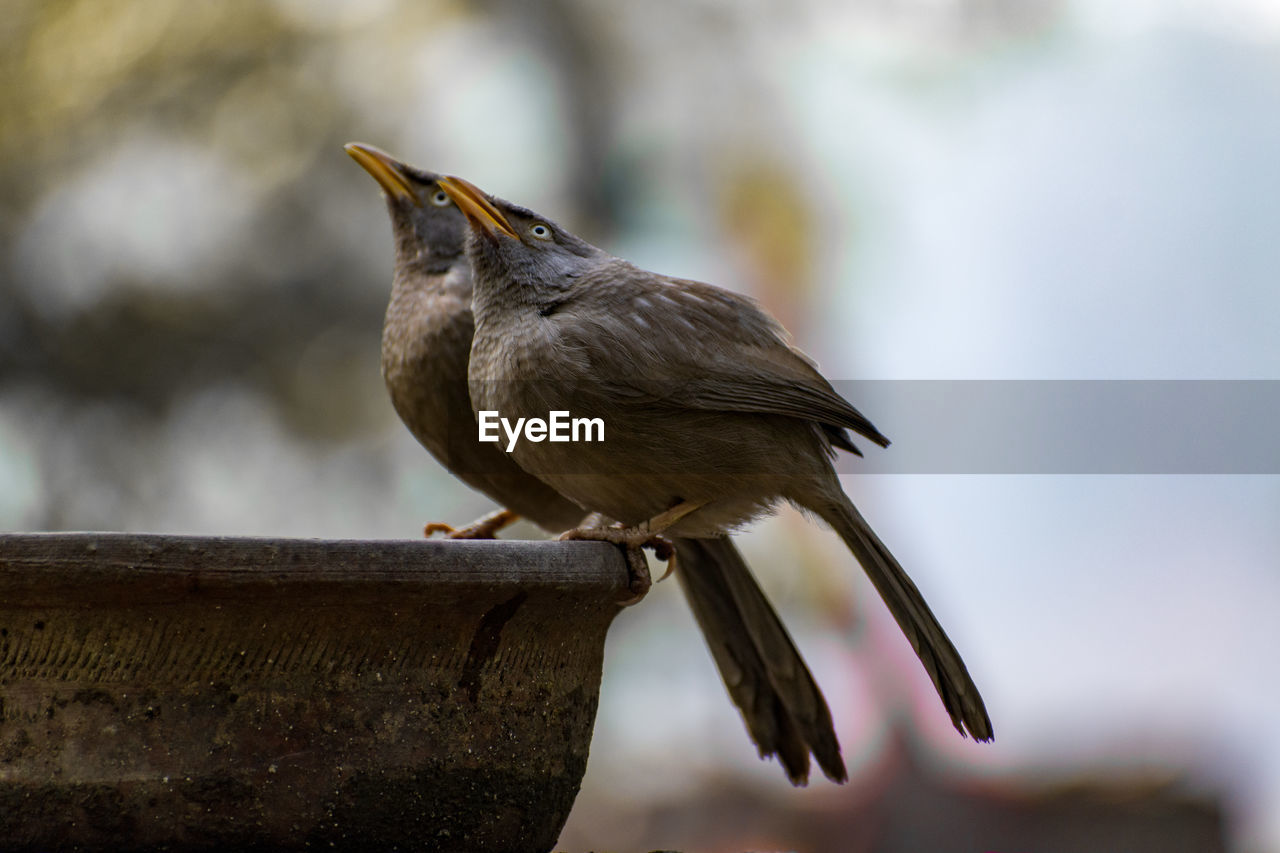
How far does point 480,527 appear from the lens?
11.4 feet

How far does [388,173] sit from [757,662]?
65.7 inches

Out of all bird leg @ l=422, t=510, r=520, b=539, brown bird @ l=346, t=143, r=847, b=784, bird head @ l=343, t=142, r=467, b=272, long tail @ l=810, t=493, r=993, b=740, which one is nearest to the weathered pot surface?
long tail @ l=810, t=493, r=993, b=740

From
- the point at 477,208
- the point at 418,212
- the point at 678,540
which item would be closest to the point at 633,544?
the point at 678,540

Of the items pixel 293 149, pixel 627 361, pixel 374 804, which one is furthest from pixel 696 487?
pixel 293 149

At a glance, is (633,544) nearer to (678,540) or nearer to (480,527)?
(678,540)

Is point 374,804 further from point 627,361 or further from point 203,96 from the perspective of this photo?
point 203,96

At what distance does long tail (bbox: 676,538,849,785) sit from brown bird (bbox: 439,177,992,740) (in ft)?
0.98

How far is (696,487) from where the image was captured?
8.98 ft

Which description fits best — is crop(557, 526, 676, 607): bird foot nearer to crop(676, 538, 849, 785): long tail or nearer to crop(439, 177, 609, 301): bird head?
crop(676, 538, 849, 785): long tail

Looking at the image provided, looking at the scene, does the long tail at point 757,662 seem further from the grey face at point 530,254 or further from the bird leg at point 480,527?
the grey face at point 530,254

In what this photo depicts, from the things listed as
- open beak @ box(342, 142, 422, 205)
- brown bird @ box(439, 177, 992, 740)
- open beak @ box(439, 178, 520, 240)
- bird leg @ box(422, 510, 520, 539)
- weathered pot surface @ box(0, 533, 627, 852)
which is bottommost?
bird leg @ box(422, 510, 520, 539)

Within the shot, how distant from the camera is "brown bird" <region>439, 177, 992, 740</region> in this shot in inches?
104

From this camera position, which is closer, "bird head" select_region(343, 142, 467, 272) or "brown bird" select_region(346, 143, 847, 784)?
"brown bird" select_region(346, 143, 847, 784)

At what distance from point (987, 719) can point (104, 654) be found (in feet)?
5.23
